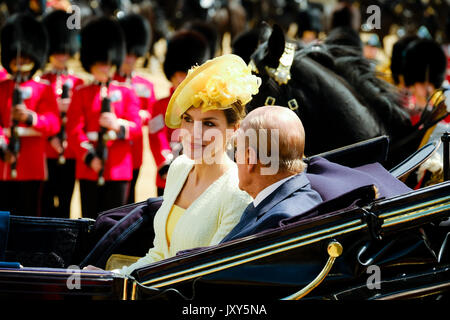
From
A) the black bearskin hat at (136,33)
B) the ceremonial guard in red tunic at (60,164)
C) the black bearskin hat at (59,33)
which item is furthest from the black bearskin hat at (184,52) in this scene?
the black bearskin hat at (136,33)

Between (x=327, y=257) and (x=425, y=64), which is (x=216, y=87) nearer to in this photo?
(x=327, y=257)

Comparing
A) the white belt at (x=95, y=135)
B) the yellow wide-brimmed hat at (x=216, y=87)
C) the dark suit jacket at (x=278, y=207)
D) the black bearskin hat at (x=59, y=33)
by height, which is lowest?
the dark suit jacket at (x=278, y=207)

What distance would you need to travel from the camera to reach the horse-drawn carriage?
6.66ft

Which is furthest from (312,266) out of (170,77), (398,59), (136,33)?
(136,33)

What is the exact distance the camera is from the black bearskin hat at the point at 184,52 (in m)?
5.68

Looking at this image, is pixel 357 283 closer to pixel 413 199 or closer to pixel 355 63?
pixel 413 199

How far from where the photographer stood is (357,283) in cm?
207

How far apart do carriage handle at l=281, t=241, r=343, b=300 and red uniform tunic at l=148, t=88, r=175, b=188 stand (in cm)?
288

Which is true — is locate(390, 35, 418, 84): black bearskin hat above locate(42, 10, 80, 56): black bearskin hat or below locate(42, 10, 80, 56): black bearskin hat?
below

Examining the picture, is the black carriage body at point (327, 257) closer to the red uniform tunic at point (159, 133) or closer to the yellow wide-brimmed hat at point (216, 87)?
the yellow wide-brimmed hat at point (216, 87)

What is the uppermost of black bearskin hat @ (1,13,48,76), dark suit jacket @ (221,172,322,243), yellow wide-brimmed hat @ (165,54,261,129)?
black bearskin hat @ (1,13,48,76)

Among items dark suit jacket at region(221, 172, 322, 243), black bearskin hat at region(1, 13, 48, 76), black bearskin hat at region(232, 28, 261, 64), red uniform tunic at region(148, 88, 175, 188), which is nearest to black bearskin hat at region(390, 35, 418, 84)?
black bearskin hat at region(232, 28, 261, 64)

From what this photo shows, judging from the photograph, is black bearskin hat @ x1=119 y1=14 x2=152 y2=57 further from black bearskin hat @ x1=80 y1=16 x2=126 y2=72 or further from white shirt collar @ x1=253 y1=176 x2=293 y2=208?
white shirt collar @ x1=253 y1=176 x2=293 y2=208

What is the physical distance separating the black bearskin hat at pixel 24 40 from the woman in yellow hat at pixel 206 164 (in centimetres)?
289
